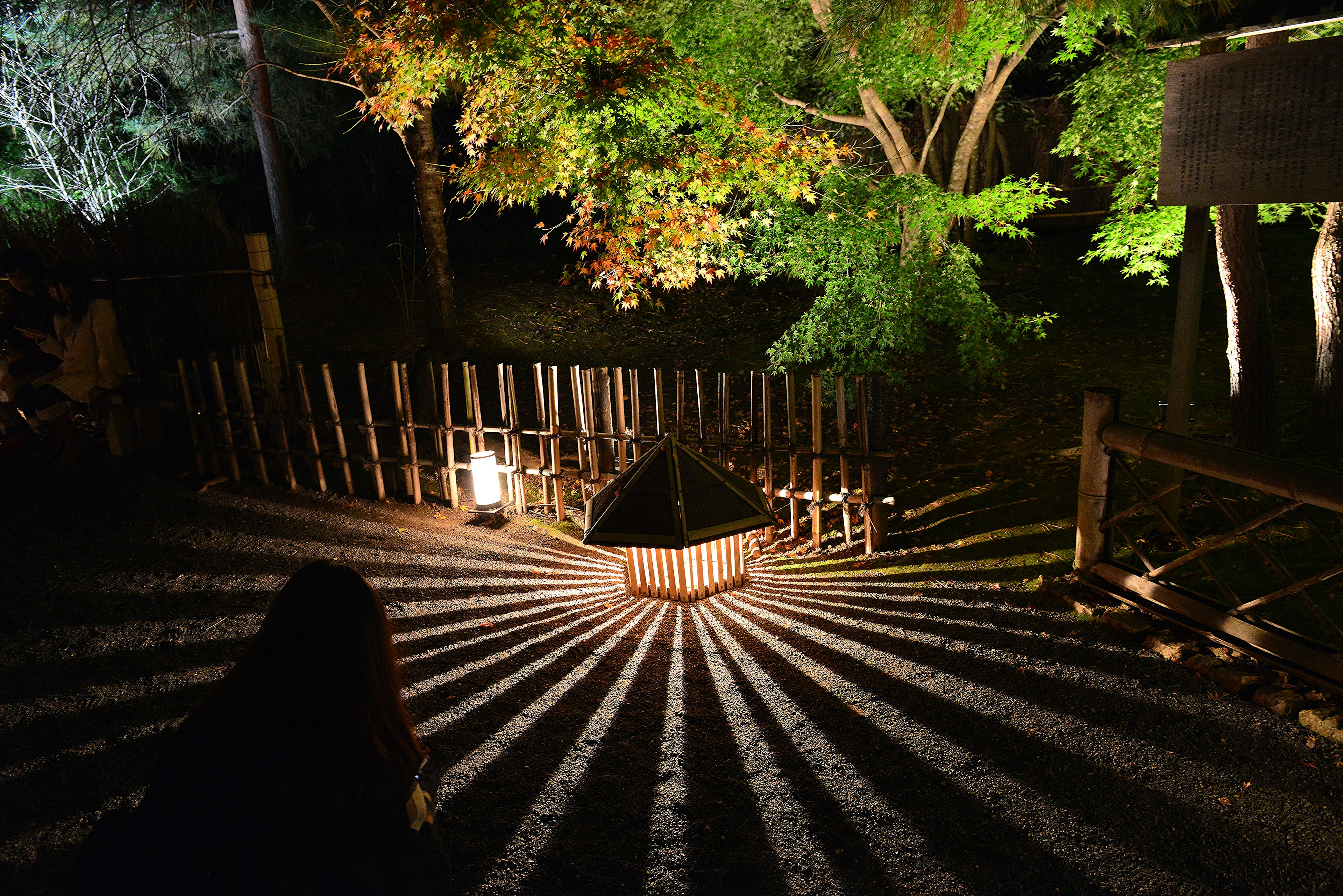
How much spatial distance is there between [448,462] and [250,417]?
2107mm

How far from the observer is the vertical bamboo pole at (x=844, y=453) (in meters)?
5.39

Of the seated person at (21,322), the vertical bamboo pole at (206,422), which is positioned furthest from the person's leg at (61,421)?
the vertical bamboo pole at (206,422)

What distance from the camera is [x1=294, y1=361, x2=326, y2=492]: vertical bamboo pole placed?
710 cm

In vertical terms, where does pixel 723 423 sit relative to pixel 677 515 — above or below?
above

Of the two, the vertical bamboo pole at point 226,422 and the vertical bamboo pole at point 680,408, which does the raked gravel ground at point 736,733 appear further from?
the vertical bamboo pole at point 226,422

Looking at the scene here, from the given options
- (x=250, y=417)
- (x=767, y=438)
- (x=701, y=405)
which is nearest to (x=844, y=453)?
(x=767, y=438)

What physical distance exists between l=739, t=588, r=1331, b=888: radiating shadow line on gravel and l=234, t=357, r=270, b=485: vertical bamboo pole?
609 cm

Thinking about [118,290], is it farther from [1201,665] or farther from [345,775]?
[1201,665]

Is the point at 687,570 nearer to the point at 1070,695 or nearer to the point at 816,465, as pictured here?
the point at 816,465

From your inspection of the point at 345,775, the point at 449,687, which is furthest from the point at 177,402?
the point at 345,775

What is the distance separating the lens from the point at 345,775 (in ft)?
5.31

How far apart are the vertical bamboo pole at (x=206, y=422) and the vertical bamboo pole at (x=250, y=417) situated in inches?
14.0

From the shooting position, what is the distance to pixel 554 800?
3324mm

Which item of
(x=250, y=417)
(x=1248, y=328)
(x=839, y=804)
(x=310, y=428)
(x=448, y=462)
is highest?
(x=1248, y=328)
